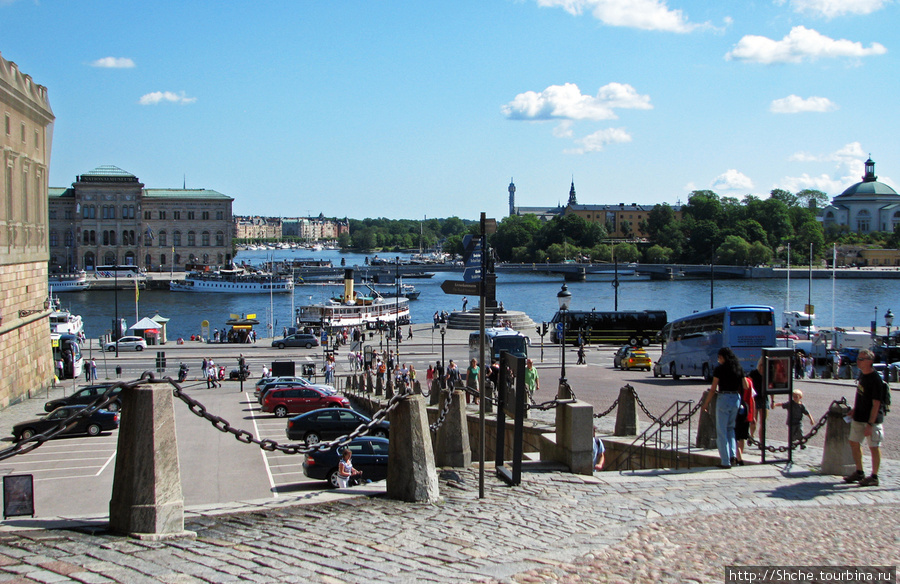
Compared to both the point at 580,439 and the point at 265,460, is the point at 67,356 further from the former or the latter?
the point at 580,439

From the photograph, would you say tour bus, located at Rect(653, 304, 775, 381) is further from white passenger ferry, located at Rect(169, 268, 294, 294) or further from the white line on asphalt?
white passenger ferry, located at Rect(169, 268, 294, 294)

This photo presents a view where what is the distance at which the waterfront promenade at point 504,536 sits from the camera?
6.04 m

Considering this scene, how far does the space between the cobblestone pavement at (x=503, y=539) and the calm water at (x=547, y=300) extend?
69468 millimetres

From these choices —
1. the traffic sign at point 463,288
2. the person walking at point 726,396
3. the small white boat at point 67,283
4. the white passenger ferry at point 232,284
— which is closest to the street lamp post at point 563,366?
the person walking at point 726,396

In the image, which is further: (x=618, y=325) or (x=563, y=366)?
(x=618, y=325)

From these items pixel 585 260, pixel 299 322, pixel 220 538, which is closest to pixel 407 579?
pixel 220 538

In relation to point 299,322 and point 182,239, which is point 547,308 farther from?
point 182,239

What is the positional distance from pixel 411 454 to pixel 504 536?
136 cm

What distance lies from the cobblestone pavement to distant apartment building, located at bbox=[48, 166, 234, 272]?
145 m

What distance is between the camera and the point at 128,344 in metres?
48.9

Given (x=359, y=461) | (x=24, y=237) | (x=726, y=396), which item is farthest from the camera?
(x=24, y=237)

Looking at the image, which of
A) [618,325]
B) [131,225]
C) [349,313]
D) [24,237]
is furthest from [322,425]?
[131,225]

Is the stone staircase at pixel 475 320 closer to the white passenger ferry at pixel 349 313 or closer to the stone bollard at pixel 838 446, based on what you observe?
the white passenger ferry at pixel 349 313

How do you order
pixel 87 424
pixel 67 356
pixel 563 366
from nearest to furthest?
pixel 87 424 < pixel 563 366 < pixel 67 356
